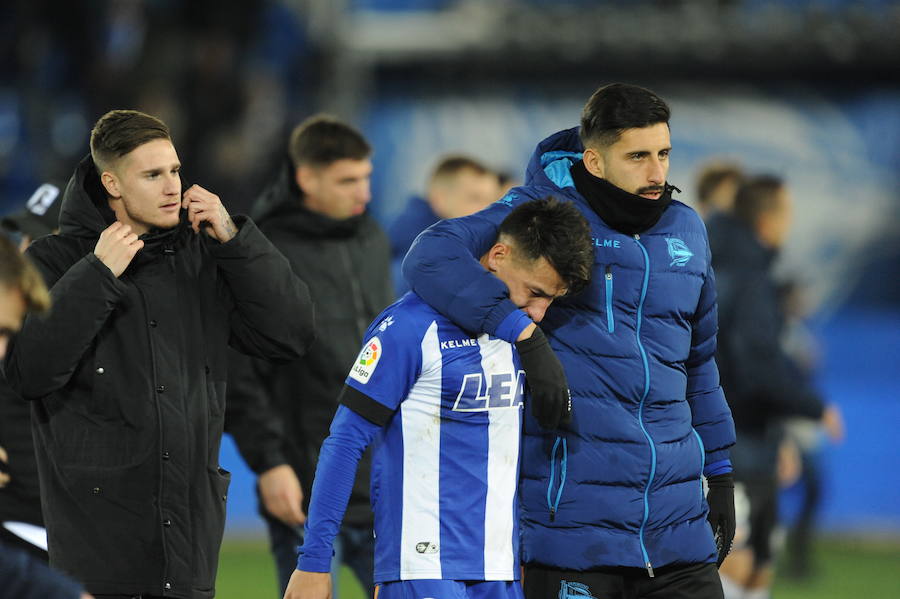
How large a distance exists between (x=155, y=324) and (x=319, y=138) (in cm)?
182

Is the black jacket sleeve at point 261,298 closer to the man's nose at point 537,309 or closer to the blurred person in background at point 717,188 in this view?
the man's nose at point 537,309

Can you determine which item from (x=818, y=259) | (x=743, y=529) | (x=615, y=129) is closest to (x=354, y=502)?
(x=615, y=129)

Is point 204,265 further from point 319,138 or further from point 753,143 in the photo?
point 753,143

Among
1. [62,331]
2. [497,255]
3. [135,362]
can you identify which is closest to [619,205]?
[497,255]

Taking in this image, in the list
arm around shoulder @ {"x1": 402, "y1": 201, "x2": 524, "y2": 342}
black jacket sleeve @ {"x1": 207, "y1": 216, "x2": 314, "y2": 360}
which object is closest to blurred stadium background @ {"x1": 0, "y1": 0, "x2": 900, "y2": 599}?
black jacket sleeve @ {"x1": 207, "y1": 216, "x2": 314, "y2": 360}

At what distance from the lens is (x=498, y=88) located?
52.1ft

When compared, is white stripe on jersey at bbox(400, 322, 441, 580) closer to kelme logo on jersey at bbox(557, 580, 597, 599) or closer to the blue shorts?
the blue shorts

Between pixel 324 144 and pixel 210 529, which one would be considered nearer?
pixel 210 529

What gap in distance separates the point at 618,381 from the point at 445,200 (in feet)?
10.4

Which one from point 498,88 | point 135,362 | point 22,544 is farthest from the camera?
point 498,88

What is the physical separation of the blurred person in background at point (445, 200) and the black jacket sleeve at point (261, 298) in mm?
2654

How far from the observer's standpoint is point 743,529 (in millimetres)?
6809

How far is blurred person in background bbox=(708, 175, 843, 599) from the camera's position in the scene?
652cm

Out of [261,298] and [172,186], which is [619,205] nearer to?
[261,298]
